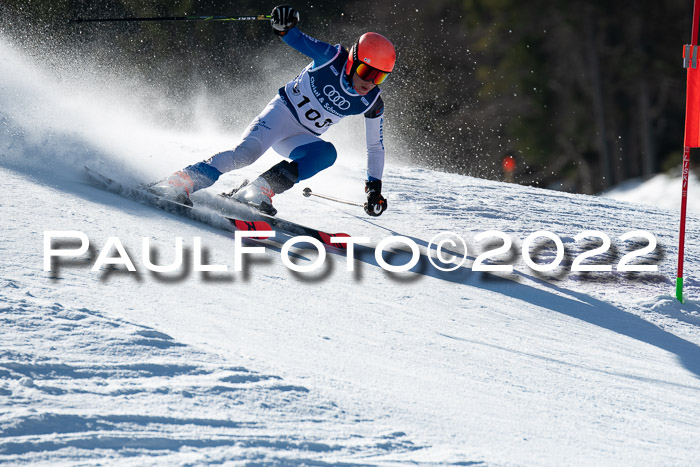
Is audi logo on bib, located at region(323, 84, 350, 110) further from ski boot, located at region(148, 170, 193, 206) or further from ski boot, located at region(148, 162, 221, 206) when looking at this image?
ski boot, located at region(148, 170, 193, 206)

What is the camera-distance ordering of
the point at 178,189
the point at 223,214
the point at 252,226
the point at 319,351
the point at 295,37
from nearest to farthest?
the point at 319,351
the point at 252,226
the point at 178,189
the point at 295,37
the point at 223,214

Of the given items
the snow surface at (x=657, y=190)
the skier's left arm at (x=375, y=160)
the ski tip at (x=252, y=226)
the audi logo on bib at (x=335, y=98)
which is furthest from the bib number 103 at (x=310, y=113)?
the snow surface at (x=657, y=190)

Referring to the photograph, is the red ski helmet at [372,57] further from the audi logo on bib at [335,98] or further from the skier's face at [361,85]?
the audi logo on bib at [335,98]

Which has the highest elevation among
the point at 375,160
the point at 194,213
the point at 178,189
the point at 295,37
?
the point at 295,37

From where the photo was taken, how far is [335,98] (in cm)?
475

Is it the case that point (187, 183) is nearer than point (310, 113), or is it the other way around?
point (187, 183)

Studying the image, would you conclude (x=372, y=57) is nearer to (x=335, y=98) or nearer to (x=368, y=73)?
(x=368, y=73)

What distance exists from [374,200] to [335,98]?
0.62 m

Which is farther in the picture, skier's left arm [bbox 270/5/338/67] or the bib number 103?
the bib number 103

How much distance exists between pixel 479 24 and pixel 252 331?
2238cm

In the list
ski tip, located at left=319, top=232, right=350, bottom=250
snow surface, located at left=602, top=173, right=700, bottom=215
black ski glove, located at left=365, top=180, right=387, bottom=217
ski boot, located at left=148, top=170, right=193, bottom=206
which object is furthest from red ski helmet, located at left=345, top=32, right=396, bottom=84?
snow surface, located at left=602, top=173, right=700, bottom=215

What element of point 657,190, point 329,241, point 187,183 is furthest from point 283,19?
point 657,190

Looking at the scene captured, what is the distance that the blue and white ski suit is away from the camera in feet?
15.4

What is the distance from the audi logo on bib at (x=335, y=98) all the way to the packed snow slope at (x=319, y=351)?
75 centimetres
